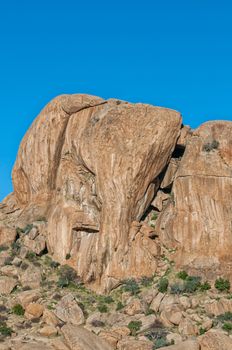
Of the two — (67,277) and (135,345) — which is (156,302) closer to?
(135,345)

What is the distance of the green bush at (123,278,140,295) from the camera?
2084 inches

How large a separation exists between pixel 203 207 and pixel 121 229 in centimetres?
801

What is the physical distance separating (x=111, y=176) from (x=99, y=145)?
3384 millimetres

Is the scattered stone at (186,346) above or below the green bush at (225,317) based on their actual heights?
below

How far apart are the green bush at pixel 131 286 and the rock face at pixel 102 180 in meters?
0.74

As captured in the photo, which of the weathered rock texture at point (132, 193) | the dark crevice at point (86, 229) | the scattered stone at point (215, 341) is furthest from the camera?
the dark crevice at point (86, 229)

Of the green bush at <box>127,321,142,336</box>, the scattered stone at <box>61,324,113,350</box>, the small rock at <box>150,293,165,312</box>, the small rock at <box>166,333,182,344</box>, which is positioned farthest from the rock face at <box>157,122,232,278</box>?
the scattered stone at <box>61,324,113,350</box>

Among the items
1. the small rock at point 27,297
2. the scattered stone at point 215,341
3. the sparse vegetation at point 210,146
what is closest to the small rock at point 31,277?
the small rock at point 27,297

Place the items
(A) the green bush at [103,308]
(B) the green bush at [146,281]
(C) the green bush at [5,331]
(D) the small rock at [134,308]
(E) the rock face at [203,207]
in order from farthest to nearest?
(E) the rock face at [203,207] < (B) the green bush at [146,281] < (A) the green bush at [103,308] < (D) the small rock at [134,308] < (C) the green bush at [5,331]

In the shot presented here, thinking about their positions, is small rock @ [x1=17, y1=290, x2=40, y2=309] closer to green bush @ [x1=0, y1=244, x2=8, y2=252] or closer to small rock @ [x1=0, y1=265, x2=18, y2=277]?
small rock @ [x1=0, y1=265, x2=18, y2=277]

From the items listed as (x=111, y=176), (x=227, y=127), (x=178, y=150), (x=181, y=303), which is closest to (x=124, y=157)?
(x=111, y=176)

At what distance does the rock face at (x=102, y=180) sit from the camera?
55.7 meters

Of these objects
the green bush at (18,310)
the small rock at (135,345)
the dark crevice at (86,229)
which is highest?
the dark crevice at (86,229)

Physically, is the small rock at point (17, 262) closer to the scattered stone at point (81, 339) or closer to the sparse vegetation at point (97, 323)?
the sparse vegetation at point (97, 323)
